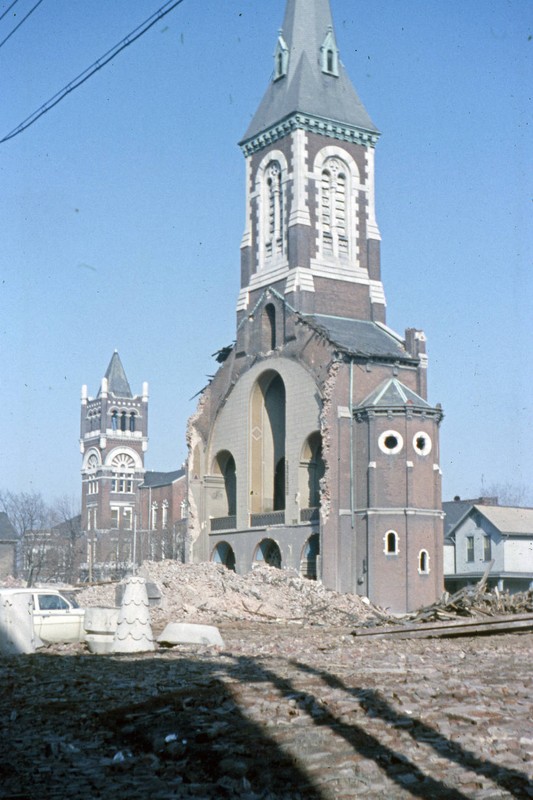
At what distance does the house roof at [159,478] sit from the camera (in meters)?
121

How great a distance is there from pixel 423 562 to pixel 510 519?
18.1 metres

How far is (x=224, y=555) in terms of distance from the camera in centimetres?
5862

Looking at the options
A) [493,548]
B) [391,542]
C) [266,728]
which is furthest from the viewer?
[493,548]

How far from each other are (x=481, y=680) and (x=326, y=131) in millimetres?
47102

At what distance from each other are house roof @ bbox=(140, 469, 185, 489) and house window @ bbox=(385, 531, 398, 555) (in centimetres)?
7052

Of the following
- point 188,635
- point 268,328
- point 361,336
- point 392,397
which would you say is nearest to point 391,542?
point 392,397

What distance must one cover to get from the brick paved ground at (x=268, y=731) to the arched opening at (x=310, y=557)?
3277cm

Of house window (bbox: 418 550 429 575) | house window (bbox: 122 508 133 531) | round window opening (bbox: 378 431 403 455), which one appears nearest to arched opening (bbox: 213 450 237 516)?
round window opening (bbox: 378 431 403 455)

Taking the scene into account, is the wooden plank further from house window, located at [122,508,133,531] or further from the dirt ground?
house window, located at [122,508,133,531]

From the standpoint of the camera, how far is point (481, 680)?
15.3 metres

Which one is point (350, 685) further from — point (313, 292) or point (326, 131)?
point (326, 131)

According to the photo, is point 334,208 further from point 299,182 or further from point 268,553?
point 268,553

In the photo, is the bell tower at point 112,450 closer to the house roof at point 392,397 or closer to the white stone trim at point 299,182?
the white stone trim at point 299,182

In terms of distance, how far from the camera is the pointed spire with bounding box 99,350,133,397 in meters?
141
